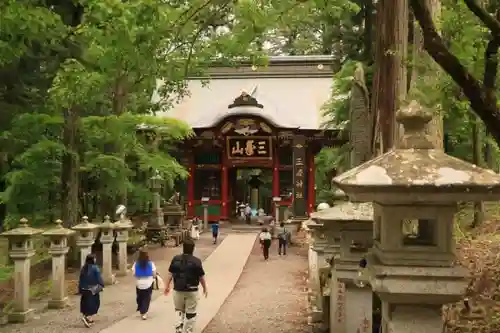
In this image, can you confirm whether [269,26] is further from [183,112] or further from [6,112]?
[183,112]

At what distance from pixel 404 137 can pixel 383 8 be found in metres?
4.59

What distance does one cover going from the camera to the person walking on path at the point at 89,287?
27.9ft

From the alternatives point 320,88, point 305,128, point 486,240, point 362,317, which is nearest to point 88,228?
point 362,317

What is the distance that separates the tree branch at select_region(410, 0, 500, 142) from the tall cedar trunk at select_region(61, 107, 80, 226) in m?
11.1

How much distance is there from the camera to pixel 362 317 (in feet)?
20.9

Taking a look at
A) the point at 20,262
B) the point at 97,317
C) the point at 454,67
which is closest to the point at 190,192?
the point at 97,317

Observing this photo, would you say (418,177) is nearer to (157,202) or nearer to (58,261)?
(58,261)

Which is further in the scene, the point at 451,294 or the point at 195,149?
the point at 195,149

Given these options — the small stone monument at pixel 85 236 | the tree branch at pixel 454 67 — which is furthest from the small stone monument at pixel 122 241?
the tree branch at pixel 454 67

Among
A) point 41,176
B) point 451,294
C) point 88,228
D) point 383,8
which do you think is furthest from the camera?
point 41,176

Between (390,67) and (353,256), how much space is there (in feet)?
9.09

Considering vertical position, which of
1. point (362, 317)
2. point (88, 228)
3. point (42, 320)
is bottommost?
point (42, 320)

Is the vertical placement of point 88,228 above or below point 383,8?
below

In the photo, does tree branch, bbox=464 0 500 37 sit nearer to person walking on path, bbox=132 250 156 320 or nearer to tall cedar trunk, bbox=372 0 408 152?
tall cedar trunk, bbox=372 0 408 152
